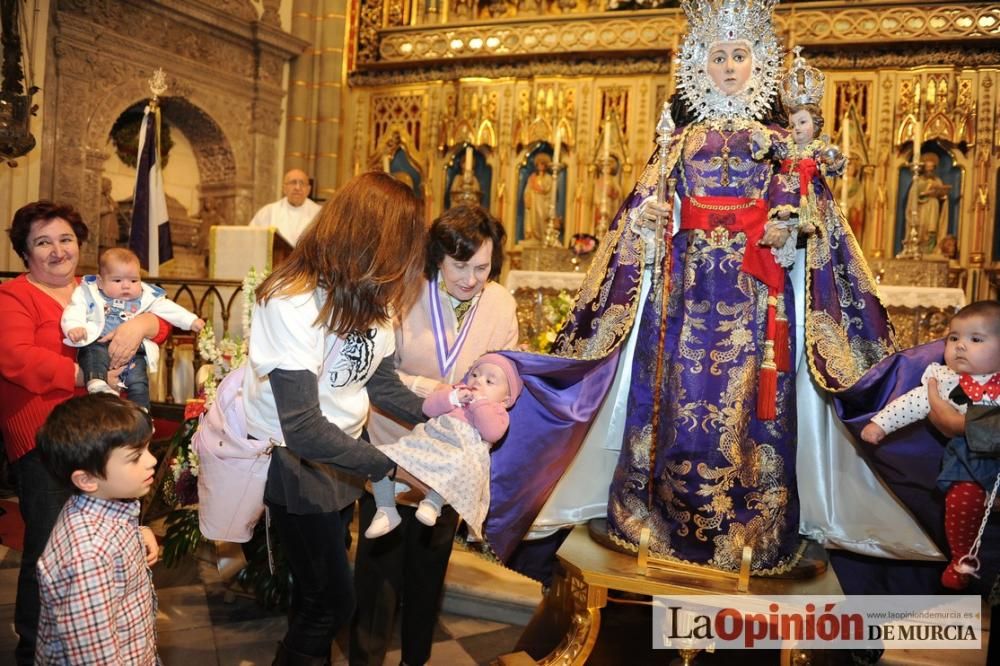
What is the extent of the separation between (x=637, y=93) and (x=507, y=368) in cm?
687

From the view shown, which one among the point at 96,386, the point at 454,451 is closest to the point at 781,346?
the point at 454,451

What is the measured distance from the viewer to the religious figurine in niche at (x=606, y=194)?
344 inches

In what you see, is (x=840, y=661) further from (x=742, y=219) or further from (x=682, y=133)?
(x=682, y=133)

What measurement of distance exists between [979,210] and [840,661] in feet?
20.6

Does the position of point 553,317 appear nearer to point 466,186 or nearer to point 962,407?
point 962,407

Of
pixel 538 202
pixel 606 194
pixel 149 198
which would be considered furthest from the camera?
pixel 538 202

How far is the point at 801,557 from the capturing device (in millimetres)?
3162

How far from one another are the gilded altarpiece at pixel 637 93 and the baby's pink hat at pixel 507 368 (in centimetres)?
558

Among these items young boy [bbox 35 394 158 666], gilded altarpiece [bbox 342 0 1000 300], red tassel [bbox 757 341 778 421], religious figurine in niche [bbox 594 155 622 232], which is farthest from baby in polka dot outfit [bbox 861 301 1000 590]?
religious figurine in niche [bbox 594 155 622 232]

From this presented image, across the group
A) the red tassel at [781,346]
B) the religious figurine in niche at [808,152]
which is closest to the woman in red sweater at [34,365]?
the red tassel at [781,346]

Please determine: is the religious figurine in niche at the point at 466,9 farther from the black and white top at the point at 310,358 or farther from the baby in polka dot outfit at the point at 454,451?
the black and white top at the point at 310,358

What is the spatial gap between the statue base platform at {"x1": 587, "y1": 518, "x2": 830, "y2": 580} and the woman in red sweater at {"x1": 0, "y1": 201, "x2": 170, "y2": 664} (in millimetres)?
1881

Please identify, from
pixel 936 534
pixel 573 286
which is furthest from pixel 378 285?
pixel 573 286

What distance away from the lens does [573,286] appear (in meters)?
7.41
